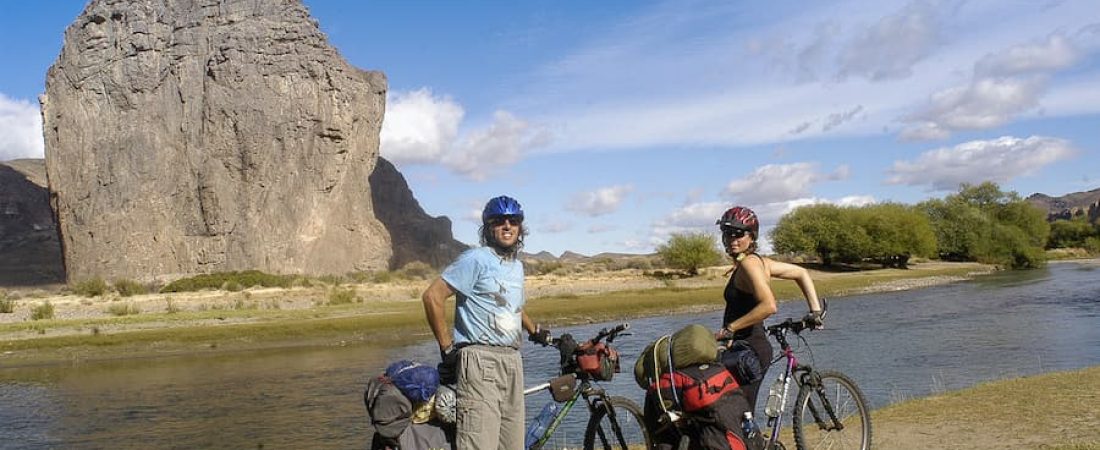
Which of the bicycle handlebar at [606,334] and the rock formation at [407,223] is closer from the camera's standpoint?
the bicycle handlebar at [606,334]

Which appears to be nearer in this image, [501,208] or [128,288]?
[501,208]

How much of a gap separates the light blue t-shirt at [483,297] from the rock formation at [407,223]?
105 m

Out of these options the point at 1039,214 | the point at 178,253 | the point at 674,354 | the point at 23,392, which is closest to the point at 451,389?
the point at 674,354

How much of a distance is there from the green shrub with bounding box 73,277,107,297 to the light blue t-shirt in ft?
216

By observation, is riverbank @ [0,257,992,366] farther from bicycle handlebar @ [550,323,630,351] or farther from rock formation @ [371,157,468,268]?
rock formation @ [371,157,468,268]

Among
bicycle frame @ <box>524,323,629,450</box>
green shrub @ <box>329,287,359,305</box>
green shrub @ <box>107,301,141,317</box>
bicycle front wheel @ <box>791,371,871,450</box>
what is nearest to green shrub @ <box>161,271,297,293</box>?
green shrub @ <box>329,287,359,305</box>

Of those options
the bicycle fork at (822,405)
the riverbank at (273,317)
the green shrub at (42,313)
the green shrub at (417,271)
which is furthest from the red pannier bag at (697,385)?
the green shrub at (417,271)

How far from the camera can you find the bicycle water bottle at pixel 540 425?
21.0 ft

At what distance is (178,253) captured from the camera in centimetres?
7494

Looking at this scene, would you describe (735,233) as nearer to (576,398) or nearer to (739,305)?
(739,305)

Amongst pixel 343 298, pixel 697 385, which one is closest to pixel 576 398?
pixel 697 385

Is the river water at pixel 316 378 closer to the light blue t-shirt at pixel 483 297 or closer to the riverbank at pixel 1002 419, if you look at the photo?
the light blue t-shirt at pixel 483 297

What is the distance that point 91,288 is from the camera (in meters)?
65.0

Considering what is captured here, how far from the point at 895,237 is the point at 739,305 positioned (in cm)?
8789
